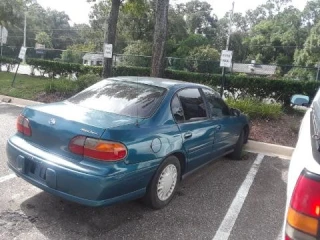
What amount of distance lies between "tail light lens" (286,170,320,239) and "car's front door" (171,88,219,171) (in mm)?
2210

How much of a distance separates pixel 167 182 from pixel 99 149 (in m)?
1.06

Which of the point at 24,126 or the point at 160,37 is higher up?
the point at 160,37

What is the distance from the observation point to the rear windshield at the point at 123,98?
Answer: 3720mm

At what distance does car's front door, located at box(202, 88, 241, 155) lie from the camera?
15.5ft

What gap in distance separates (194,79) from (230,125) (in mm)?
6547

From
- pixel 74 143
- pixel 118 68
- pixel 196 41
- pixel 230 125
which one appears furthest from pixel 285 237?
A: pixel 196 41

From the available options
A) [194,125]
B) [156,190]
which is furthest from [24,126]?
[194,125]

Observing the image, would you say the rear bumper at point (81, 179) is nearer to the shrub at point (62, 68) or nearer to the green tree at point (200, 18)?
the shrub at point (62, 68)

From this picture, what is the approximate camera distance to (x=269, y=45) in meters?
60.8

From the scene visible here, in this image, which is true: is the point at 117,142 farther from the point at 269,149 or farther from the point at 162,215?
the point at 269,149

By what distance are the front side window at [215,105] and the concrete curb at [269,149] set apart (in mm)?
1983

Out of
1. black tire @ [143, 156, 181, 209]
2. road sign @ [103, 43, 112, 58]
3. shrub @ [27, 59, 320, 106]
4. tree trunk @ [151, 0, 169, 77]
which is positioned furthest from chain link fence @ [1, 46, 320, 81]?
black tire @ [143, 156, 181, 209]

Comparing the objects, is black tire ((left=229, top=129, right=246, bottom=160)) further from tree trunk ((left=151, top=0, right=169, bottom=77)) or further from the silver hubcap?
tree trunk ((left=151, top=0, right=169, bottom=77))

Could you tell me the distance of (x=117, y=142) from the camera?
311 cm
